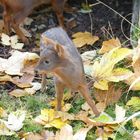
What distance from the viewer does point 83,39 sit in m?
4.72

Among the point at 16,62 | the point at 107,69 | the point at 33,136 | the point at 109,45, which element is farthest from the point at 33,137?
the point at 109,45

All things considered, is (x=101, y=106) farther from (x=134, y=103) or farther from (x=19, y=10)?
(x=19, y=10)

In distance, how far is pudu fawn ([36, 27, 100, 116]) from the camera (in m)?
3.40

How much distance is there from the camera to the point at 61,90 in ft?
12.2

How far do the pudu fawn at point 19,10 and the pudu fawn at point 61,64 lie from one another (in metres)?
1.02

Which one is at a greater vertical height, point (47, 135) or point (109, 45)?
point (109, 45)

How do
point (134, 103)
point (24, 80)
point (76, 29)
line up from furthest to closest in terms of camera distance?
point (76, 29)
point (24, 80)
point (134, 103)

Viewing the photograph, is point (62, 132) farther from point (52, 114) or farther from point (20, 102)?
point (20, 102)

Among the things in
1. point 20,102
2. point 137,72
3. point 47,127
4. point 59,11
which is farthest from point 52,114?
point 59,11

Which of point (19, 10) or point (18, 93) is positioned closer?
point (18, 93)

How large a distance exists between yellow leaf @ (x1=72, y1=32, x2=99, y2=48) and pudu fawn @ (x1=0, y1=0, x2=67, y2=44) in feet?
0.95

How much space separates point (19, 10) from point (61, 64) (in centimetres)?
136

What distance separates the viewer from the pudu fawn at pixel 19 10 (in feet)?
15.2

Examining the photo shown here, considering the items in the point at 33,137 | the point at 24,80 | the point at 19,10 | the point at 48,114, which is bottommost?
the point at 33,137
